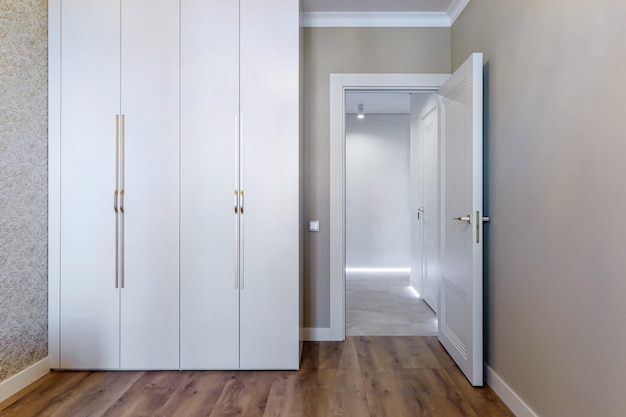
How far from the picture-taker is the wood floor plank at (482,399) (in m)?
1.79

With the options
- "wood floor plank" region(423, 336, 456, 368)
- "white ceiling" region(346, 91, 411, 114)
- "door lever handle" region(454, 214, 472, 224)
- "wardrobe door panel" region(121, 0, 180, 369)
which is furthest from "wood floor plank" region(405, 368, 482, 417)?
"white ceiling" region(346, 91, 411, 114)

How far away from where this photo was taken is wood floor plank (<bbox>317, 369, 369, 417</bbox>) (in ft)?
5.90

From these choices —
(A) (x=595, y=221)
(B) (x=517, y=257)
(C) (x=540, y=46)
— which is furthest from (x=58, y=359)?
(C) (x=540, y=46)

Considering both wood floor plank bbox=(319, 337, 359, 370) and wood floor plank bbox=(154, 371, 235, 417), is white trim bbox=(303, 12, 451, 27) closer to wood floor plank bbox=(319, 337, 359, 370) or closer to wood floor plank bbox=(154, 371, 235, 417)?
wood floor plank bbox=(319, 337, 359, 370)

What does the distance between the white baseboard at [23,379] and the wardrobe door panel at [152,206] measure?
504mm

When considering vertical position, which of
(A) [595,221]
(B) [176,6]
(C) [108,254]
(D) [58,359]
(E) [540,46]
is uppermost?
(B) [176,6]

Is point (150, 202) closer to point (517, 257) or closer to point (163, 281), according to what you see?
point (163, 281)

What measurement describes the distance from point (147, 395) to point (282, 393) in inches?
31.5

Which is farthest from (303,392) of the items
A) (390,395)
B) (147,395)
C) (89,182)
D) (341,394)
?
(89,182)

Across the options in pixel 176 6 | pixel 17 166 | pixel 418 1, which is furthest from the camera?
pixel 418 1

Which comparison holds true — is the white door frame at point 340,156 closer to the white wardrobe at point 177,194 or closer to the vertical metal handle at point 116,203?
the white wardrobe at point 177,194

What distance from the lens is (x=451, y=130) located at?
7.88 feet

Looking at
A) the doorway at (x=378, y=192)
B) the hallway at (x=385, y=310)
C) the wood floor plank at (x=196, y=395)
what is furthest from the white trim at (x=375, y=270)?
the wood floor plank at (x=196, y=395)

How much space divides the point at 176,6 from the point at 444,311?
293 centimetres
